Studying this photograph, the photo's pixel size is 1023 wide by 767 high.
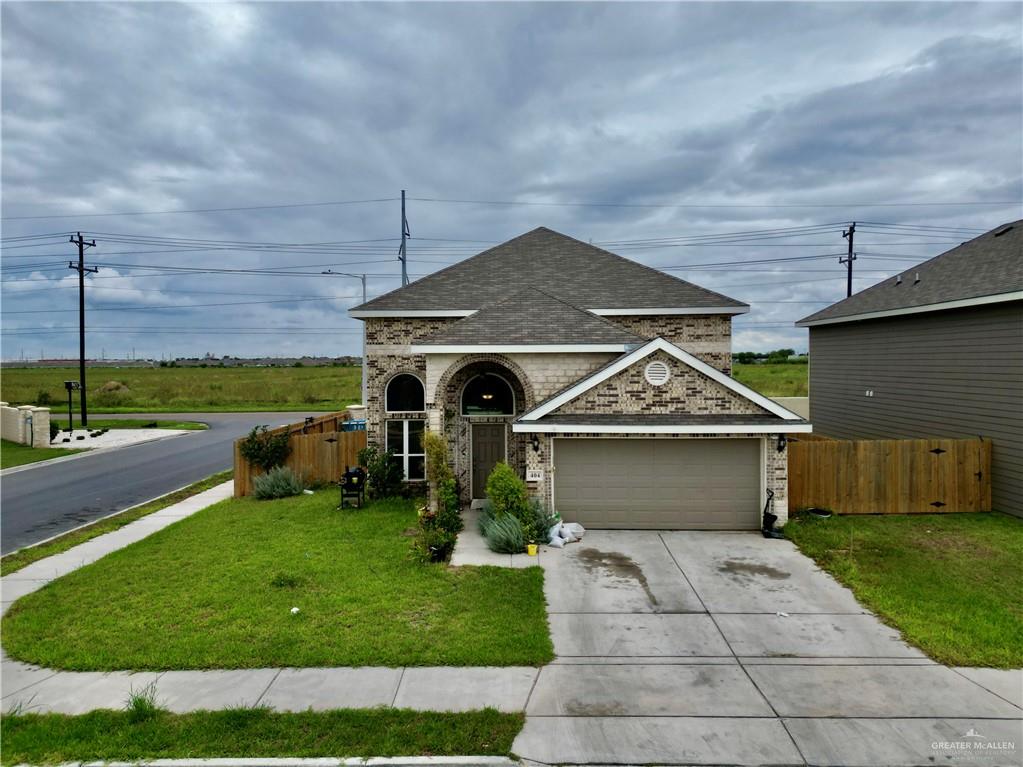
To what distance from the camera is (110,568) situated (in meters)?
10.8

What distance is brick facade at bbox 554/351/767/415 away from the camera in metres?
13.0

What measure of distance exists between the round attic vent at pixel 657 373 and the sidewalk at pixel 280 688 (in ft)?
24.9

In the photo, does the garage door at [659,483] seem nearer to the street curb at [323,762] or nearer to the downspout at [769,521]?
the downspout at [769,521]

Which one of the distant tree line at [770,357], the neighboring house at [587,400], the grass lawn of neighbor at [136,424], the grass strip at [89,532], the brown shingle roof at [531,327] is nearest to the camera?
the grass strip at [89,532]

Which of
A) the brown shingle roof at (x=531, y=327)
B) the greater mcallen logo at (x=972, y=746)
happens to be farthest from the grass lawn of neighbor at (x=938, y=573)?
the brown shingle roof at (x=531, y=327)

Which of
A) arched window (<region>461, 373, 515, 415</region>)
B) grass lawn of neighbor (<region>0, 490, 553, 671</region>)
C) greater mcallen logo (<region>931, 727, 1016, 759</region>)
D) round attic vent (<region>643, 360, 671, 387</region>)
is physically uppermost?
round attic vent (<region>643, 360, 671, 387</region>)

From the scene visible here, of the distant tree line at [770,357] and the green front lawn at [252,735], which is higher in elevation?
the distant tree line at [770,357]

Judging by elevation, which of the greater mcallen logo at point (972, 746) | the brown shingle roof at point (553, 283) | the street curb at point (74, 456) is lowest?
the greater mcallen logo at point (972, 746)

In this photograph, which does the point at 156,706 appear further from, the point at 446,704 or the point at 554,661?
the point at 554,661

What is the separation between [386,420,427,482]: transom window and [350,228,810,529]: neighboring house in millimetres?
30

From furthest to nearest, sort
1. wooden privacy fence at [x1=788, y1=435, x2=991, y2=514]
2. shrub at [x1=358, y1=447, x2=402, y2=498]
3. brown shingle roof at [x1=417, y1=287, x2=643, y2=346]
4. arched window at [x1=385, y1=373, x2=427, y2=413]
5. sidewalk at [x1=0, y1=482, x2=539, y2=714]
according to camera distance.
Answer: arched window at [x1=385, y1=373, x2=427, y2=413]
shrub at [x1=358, y1=447, x2=402, y2=498]
wooden privacy fence at [x1=788, y1=435, x2=991, y2=514]
brown shingle roof at [x1=417, y1=287, x2=643, y2=346]
sidewalk at [x1=0, y1=482, x2=539, y2=714]

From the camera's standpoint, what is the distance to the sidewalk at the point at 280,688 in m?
6.33

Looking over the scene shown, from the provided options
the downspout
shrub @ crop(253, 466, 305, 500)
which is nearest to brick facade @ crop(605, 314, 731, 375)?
the downspout

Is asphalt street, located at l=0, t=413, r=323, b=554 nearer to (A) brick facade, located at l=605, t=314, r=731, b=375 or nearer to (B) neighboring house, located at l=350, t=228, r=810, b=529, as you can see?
(B) neighboring house, located at l=350, t=228, r=810, b=529
